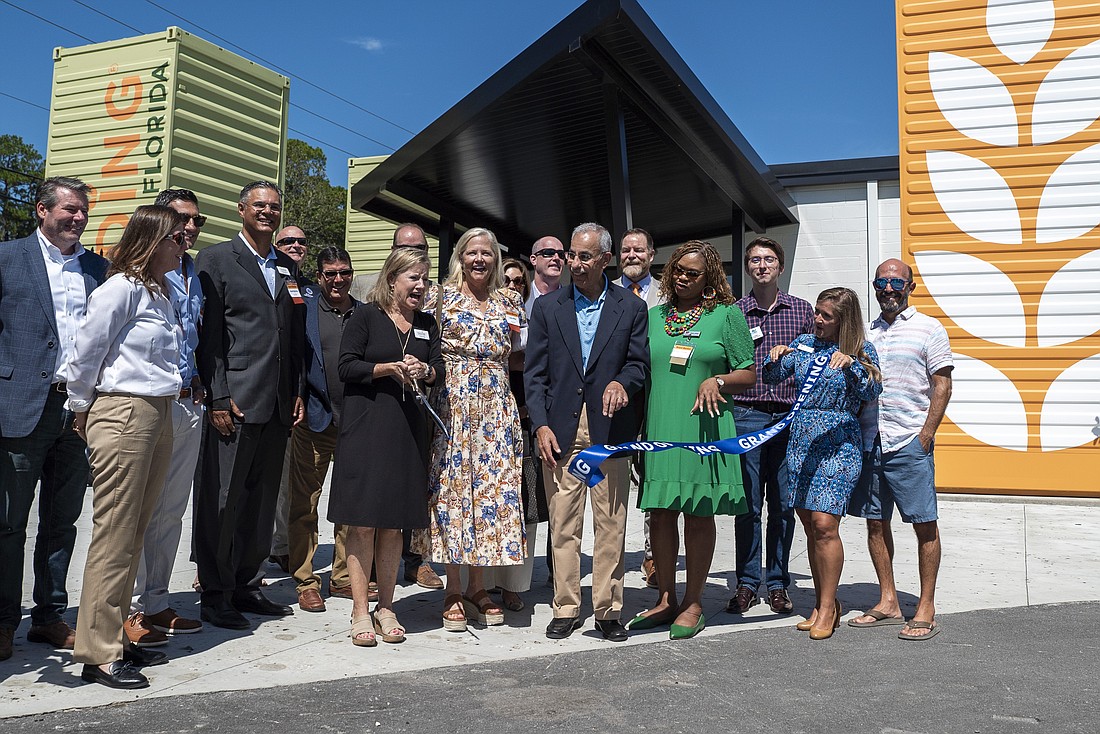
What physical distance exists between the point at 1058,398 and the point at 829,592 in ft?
20.5

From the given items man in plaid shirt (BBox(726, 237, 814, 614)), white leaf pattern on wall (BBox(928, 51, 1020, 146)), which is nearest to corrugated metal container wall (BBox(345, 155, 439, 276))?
white leaf pattern on wall (BBox(928, 51, 1020, 146))

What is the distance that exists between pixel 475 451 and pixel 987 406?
23.0 ft

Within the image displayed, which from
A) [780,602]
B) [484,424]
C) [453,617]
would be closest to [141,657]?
[453,617]

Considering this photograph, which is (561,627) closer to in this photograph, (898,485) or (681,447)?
(681,447)

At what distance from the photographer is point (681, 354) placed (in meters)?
4.77

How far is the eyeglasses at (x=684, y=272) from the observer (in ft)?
15.8

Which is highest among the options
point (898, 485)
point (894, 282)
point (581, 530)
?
point (894, 282)

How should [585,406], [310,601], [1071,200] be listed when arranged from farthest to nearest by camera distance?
[1071,200] < [310,601] < [585,406]

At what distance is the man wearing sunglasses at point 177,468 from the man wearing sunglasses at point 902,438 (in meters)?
3.44

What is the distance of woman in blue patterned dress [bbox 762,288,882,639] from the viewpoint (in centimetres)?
470

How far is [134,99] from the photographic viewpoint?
13367 mm

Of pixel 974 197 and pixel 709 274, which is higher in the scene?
pixel 974 197

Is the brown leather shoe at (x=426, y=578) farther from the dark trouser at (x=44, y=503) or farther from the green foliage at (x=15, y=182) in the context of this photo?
the green foliage at (x=15, y=182)

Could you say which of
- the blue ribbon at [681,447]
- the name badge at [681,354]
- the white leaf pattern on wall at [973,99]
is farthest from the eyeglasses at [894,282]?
the white leaf pattern on wall at [973,99]
